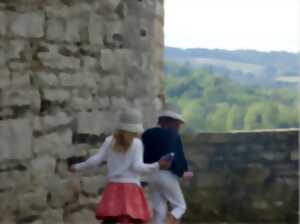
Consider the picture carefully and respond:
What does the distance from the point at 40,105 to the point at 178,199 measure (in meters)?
1.25

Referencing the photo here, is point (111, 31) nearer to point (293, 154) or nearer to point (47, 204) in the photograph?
point (47, 204)

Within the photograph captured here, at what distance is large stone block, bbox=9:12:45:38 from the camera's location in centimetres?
740

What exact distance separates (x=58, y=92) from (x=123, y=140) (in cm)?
116

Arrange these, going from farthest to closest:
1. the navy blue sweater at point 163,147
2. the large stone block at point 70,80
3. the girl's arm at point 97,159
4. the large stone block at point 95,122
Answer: the large stone block at point 95,122
the large stone block at point 70,80
the navy blue sweater at point 163,147
the girl's arm at point 97,159

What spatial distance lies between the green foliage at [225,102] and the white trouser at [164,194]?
7.12 meters

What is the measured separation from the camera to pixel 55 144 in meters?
7.62

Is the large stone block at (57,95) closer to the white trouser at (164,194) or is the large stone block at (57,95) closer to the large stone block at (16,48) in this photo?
the large stone block at (16,48)

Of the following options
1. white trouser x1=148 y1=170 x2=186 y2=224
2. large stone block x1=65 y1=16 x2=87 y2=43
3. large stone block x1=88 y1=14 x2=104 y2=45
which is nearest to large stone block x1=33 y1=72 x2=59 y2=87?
large stone block x1=65 y1=16 x2=87 y2=43

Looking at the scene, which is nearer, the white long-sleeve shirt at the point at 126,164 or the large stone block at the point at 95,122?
the white long-sleeve shirt at the point at 126,164

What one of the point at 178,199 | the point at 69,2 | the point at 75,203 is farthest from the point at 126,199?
the point at 69,2

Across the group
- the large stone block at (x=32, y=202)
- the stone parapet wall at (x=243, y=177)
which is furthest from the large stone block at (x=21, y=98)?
the stone parapet wall at (x=243, y=177)

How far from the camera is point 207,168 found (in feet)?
38.3

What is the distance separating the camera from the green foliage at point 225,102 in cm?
1609

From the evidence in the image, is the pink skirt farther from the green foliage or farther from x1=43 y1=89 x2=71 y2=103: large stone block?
the green foliage
